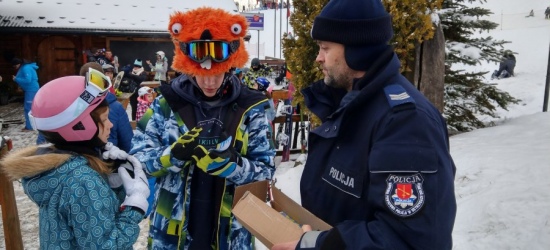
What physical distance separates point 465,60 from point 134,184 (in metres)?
5.96

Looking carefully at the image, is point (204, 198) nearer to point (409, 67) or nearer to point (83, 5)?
point (409, 67)

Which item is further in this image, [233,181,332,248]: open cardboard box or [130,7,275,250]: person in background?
[130,7,275,250]: person in background

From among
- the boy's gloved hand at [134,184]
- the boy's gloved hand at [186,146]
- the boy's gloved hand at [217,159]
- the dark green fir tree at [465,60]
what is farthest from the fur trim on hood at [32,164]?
the dark green fir tree at [465,60]

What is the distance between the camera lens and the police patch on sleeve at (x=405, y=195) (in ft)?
4.50

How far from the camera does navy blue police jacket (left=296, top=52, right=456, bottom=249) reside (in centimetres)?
138

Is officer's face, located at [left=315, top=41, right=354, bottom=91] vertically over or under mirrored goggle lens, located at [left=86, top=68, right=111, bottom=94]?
over

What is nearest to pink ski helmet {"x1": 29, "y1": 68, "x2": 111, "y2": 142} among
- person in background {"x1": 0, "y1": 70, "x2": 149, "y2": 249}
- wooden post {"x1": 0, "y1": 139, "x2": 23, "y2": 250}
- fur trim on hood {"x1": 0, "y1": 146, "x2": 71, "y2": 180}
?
person in background {"x1": 0, "y1": 70, "x2": 149, "y2": 249}

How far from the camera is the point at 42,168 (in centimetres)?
191

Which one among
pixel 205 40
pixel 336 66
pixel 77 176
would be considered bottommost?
pixel 77 176

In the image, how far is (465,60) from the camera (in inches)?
261

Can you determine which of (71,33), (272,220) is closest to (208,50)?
(272,220)

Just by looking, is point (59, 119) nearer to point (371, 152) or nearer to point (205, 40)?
point (205, 40)

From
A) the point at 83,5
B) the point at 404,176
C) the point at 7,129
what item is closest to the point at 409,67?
the point at 404,176

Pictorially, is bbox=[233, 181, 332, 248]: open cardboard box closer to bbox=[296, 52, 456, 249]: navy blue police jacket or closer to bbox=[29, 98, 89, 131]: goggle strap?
bbox=[296, 52, 456, 249]: navy blue police jacket
